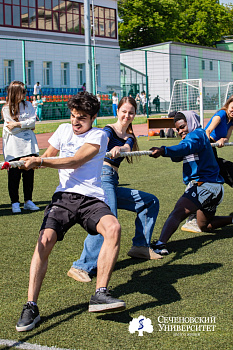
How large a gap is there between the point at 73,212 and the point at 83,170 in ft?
1.18

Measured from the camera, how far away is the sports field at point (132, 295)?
350 centimetres

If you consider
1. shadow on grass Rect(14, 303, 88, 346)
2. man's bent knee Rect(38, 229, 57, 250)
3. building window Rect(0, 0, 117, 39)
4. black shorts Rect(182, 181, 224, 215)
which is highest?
building window Rect(0, 0, 117, 39)

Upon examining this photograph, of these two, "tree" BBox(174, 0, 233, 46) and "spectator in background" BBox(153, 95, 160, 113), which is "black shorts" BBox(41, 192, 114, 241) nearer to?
"spectator in background" BBox(153, 95, 160, 113)

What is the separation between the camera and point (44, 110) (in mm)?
24984

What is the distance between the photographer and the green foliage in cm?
5847

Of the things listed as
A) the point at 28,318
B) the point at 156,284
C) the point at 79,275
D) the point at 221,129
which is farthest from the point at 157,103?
the point at 28,318

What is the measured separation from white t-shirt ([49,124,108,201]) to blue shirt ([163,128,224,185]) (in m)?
1.47

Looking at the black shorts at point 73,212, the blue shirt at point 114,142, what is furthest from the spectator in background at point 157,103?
the black shorts at point 73,212

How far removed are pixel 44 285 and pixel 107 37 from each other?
42558 mm

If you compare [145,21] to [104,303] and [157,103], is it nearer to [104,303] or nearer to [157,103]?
[157,103]

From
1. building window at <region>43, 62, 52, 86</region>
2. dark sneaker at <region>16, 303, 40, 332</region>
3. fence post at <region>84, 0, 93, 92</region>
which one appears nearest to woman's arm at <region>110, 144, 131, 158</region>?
dark sneaker at <region>16, 303, 40, 332</region>

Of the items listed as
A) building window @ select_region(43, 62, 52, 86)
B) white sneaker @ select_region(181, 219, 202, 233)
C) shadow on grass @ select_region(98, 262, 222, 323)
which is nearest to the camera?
shadow on grass @ select_region(98, 262, 222, 323)

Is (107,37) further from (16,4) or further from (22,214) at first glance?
(22,214)

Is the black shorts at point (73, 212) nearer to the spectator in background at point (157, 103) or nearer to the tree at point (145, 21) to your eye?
the spectator in background at point (157, 103)
